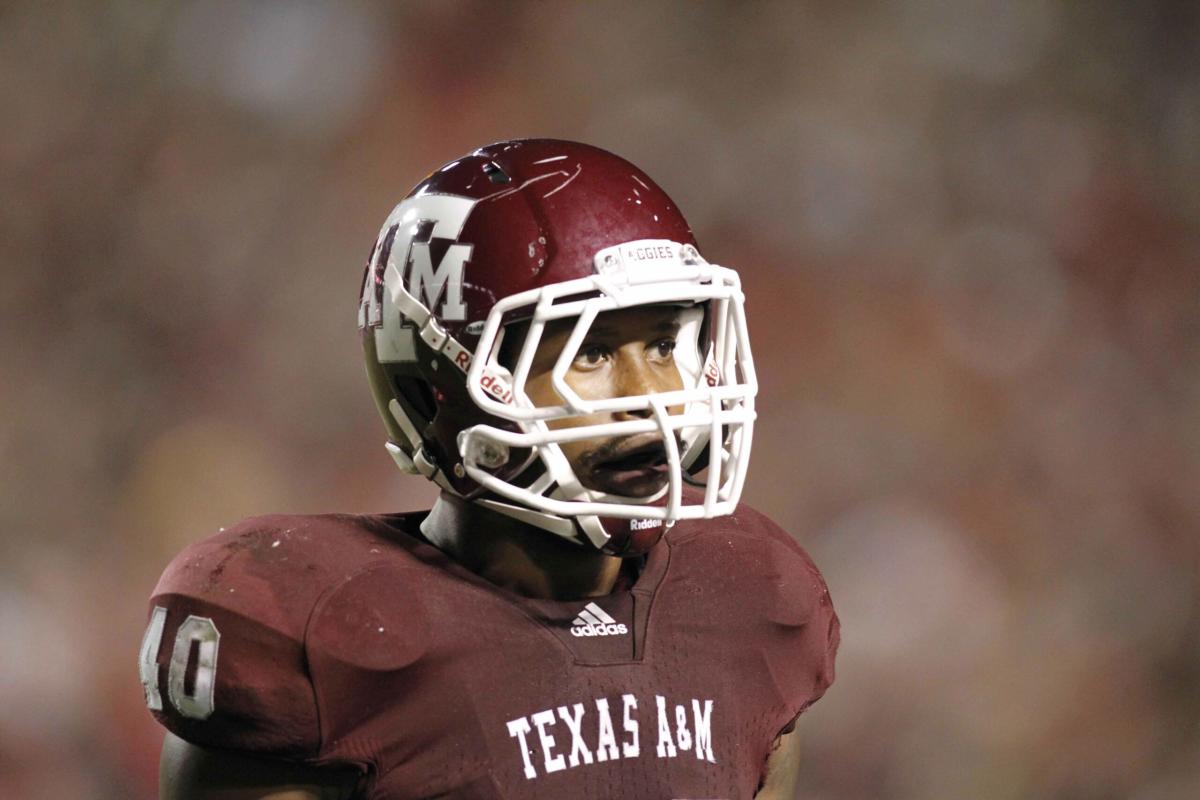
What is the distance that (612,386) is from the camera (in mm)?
1130

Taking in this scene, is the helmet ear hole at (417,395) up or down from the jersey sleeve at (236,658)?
up

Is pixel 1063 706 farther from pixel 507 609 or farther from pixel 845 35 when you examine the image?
pixel 507 609

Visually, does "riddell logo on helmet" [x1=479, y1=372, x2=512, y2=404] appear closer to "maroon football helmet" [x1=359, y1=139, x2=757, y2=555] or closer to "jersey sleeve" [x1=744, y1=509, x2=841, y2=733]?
"maroon football helmet" [x1=359, y1=139, x2=757, y2=555]

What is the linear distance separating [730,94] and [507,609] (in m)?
1.48

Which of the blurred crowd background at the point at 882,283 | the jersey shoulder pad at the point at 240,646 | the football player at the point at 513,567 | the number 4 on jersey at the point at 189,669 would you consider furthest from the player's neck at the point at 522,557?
the blurred crowd background at the point at 882,283

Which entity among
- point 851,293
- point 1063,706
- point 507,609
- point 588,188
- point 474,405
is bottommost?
point 1063,706

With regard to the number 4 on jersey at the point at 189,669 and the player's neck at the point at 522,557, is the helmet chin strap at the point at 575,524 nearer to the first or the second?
A: the player's neck at the point at 522,557

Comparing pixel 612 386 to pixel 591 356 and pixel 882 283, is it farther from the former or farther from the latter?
pixel 882 283

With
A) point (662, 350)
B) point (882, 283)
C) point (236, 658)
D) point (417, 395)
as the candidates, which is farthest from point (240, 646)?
point (882, 283)

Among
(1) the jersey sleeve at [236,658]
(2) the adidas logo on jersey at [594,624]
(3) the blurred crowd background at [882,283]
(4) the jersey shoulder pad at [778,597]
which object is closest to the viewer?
(1) the jersey sleeve at [236,658]

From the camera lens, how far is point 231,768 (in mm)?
1073

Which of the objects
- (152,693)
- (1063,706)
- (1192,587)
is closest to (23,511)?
(152,693)

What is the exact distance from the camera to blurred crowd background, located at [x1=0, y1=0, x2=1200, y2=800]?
2.26 meters

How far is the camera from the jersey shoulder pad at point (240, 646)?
40.9 inches
